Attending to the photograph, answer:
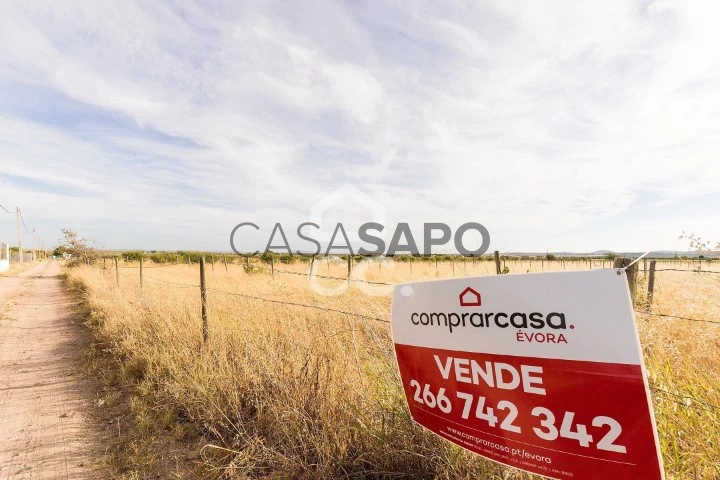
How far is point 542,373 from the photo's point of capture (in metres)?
1.45

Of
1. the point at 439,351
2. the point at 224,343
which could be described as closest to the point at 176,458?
the point at 224,343

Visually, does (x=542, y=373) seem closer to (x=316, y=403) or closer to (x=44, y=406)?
(x=316, y=403)

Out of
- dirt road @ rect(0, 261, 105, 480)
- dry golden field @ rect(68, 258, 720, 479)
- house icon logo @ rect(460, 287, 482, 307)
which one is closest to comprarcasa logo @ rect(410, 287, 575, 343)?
house icon logo @ rect(460, 287, 482, 307)

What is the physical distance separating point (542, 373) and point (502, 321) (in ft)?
0.75

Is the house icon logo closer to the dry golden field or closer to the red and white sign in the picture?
the red and white sign

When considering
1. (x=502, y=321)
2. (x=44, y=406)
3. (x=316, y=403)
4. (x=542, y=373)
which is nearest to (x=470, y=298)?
(x=502, y=321)

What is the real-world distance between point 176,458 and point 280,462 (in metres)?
1.05

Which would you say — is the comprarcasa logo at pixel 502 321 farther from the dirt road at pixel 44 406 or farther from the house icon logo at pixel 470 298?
the dirt road at pixel 44 406

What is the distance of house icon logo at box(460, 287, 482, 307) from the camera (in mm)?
1633

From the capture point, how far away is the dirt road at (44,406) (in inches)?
128

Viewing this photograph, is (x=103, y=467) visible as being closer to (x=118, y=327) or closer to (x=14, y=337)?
(x=118, y=327)

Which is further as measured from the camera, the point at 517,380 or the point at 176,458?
the point at 176,458

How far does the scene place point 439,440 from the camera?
2.30 metres

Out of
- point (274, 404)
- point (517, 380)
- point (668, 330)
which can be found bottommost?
point (274, 404)
